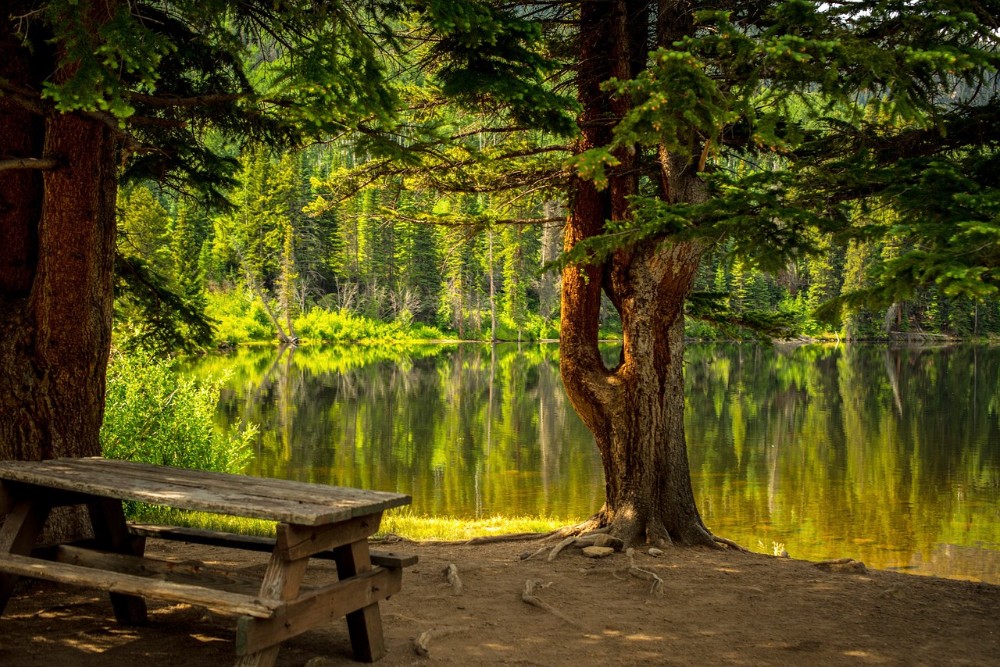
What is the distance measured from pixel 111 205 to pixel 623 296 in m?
4.20

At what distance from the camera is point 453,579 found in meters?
6.09

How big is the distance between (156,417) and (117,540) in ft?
22.2

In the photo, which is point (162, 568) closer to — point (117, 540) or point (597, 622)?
point (117, 540)

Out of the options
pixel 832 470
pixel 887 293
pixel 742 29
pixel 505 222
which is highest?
pixel 742 29

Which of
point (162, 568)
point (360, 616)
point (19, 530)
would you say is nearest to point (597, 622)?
point (360, 616)

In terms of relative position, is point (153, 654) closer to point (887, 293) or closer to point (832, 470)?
point (887, 293)

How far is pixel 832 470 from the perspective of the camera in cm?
1675

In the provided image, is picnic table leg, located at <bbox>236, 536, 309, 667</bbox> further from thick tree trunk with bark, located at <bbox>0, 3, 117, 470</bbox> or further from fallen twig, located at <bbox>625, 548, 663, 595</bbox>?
fallen twig, located at <bbox>625, 548, 663, 595</bbox>

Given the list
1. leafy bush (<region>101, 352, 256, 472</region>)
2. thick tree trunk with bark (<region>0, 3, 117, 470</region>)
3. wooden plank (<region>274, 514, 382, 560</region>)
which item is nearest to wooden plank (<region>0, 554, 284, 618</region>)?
wooden plank (<region>274, 514, 382, 560</region>)

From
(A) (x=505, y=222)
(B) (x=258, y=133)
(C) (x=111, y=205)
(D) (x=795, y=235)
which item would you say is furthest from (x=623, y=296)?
(C) (x=111, y=205)

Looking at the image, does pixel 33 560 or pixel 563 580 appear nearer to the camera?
pixel 33 560

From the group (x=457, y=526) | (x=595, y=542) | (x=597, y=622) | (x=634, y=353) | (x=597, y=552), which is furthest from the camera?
(x=457, y=526)

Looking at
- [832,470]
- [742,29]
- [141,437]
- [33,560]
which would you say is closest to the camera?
[33,560]

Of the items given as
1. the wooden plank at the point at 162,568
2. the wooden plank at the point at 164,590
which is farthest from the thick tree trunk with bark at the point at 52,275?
the wooden plank at the point at 164,590
